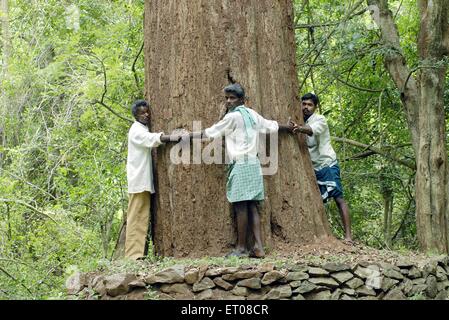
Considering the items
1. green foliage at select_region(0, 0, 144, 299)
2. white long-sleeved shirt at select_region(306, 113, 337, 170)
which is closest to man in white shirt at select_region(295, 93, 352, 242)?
white long-sleeved shirt at select_region(306, 113, 337, 170)

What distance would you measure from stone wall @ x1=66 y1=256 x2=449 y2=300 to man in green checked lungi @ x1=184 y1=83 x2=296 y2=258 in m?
0.68

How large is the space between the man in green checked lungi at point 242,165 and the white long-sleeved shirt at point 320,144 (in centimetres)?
107

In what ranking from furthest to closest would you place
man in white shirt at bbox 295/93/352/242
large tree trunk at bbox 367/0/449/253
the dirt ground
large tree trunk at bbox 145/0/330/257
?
large tree trunk at bbox 367/0/449/253
man in white shirt at bbox 295/93/352/242
large tree trunk at bbox 145/0/330/257
the dirt ground

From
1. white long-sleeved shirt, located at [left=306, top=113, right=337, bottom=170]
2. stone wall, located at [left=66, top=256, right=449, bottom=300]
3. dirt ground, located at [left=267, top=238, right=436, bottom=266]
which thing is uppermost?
white long-sleeved shirt, located at [left=306, top=113, right=337, bottom=170]

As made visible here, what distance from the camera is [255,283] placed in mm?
6645

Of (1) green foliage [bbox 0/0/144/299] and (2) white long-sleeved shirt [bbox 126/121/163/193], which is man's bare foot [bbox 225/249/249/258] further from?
(1) green foliage [bbox 0/0/144/299]

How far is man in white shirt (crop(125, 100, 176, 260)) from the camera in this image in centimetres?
804

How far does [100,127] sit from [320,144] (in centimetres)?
541

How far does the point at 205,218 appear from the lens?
25.3ft

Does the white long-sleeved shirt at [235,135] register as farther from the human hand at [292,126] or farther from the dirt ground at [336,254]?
the dirt ground at [336,254]

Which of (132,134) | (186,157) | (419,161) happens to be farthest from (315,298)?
(419,161)

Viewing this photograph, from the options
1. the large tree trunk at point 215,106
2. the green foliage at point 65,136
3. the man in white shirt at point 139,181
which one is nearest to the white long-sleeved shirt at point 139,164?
the man in white shirt at point 139,181

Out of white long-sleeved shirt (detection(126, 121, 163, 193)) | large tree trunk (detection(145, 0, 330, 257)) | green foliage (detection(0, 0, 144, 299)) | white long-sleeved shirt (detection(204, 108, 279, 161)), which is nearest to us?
white long-sleeved shirt (detection(204, 108, 279, 161))

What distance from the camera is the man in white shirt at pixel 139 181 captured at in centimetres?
804
